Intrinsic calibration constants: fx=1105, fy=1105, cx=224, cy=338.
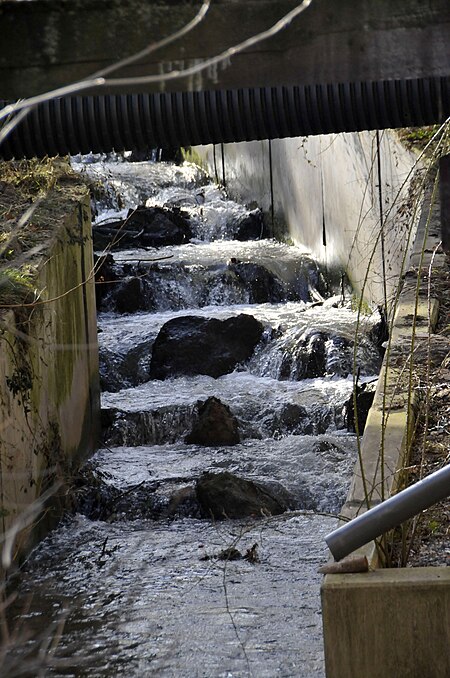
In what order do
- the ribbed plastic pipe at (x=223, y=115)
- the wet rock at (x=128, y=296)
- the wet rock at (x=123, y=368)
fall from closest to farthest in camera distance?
the ribbed plastic pipe at (x=223, y=115) < the wet rock at (x=123, y=368) < the wet rock at (x=128, y=296)

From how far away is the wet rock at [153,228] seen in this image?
15133mm

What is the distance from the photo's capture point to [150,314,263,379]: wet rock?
10641 mm

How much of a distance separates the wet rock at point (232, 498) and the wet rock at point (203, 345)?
3.56 metres

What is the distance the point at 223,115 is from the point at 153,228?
38.6ft

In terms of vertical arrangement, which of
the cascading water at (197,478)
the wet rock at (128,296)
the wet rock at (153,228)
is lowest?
the cascading water at (197,478)

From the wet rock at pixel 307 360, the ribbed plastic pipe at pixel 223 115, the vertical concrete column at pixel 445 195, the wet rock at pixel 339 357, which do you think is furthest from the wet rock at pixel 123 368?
the ribbed plastic pipe at pixel 223 115

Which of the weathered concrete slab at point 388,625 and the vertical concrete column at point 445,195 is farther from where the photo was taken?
the vertical concrete column at point 445,195

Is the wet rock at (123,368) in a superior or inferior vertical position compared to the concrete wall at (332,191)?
inferior

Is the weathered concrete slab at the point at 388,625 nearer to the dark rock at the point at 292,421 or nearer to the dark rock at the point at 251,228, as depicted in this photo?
the dark rock at the point at 292,421

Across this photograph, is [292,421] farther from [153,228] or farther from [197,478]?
[153,228]

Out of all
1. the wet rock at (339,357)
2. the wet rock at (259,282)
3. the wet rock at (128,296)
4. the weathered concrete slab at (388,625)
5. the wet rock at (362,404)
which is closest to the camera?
the weathered concrete slab at (388,625)

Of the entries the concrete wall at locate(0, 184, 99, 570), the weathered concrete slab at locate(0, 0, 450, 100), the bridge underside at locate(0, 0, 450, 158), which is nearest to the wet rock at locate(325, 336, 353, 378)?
the concrete wall at locate(0, 184, 99, 570)

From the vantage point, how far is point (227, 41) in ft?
13.1

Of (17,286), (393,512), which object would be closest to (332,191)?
(17,286)
